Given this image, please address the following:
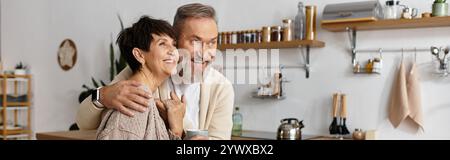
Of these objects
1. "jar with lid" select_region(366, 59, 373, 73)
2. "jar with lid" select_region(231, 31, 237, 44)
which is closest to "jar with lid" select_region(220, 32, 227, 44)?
"jar with lid" select_region(231, 31, 237, 44)

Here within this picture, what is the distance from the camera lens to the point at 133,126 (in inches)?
18.3

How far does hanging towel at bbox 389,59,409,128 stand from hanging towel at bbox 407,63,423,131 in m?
0.02

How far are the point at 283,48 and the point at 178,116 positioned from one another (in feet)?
4.85

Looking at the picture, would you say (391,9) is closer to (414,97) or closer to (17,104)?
(414,97)

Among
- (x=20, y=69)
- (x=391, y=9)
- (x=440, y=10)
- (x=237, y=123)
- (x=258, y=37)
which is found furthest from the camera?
(x=20, y=69)

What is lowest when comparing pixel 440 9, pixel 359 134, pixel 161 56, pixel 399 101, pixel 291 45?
pixel 359 134

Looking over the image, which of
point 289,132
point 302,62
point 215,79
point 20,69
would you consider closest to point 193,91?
point 215,79

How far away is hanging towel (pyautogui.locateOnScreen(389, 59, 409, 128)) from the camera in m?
1.66

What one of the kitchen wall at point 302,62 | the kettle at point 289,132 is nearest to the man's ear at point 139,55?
the kitchen wall at point 302,62

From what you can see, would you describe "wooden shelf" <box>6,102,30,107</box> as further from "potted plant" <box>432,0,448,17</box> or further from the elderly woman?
the elderly woman

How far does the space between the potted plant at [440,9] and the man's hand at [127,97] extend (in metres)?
1.34

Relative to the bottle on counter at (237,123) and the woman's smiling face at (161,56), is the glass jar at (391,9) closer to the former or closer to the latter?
the bottle on counter at (237,123)

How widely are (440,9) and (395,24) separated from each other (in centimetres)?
15

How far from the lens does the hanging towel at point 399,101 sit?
1658 millimetres
